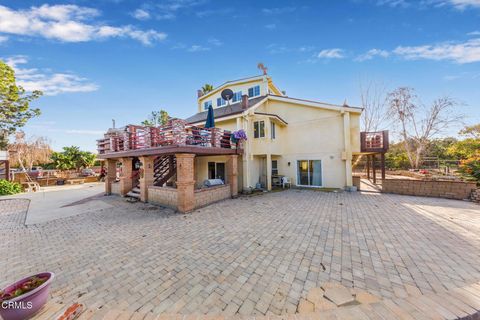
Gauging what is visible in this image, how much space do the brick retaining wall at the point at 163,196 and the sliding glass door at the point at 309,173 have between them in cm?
1064

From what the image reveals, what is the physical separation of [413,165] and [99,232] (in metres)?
31.8

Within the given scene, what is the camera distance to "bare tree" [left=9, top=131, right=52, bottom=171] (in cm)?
2744

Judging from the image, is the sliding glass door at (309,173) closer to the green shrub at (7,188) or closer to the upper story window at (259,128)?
the upper story window at (259,128)

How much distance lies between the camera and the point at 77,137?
3170 cm

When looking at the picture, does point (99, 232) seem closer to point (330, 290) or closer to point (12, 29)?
point (330, 290)

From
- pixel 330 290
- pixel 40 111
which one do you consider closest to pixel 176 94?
pixel 40 111

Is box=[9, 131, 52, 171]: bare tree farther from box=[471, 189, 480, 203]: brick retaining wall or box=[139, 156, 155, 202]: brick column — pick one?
box=[471, 189, 480, 203]: brick retaining wall

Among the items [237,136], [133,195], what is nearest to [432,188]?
[237,136]

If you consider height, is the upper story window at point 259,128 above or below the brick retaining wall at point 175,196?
above

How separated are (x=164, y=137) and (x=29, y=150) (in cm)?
3768

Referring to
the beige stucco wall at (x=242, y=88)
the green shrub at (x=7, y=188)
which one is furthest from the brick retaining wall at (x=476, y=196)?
the green shrub at (x=7, y=188)

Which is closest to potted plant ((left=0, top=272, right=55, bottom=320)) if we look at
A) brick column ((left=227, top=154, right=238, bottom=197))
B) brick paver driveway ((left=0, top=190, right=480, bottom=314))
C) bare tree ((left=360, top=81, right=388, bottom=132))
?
brick paver driveway ((left=0, top=190, right=480, bottom=314))

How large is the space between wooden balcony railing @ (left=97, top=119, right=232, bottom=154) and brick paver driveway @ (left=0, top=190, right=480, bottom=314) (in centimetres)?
397

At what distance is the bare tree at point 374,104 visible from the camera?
22748 mm
